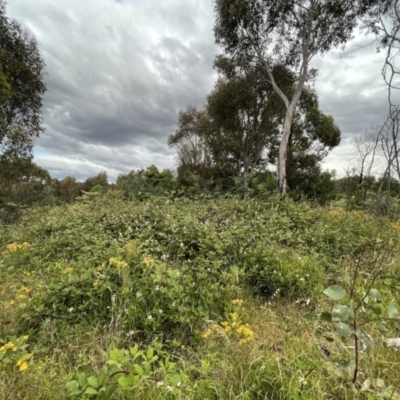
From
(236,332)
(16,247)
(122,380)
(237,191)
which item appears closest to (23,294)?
(16,247)

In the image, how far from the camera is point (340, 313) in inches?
32.7

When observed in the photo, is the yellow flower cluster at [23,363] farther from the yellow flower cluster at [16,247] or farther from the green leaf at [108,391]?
the yellow flower cluster at [16,247]

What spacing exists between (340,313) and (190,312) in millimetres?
1355

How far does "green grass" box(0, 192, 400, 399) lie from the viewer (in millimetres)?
1213

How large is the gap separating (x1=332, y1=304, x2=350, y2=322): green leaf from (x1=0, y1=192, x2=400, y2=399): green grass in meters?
0.13

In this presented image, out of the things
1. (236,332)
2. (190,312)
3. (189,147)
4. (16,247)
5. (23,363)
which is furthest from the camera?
(189,147)

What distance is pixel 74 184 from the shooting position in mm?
39250

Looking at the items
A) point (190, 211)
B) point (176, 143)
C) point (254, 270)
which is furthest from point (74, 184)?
point (254, 270)

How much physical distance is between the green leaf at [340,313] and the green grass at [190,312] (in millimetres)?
129

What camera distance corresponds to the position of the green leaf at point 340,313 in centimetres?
81

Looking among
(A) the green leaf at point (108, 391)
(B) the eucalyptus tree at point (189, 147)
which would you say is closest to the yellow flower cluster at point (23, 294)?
(A) the green leaf at point (108, 391)

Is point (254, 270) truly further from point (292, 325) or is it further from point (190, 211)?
point (190, 211)

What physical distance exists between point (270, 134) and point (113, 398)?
1483 centimetres

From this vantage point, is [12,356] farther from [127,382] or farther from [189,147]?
[189,147]
